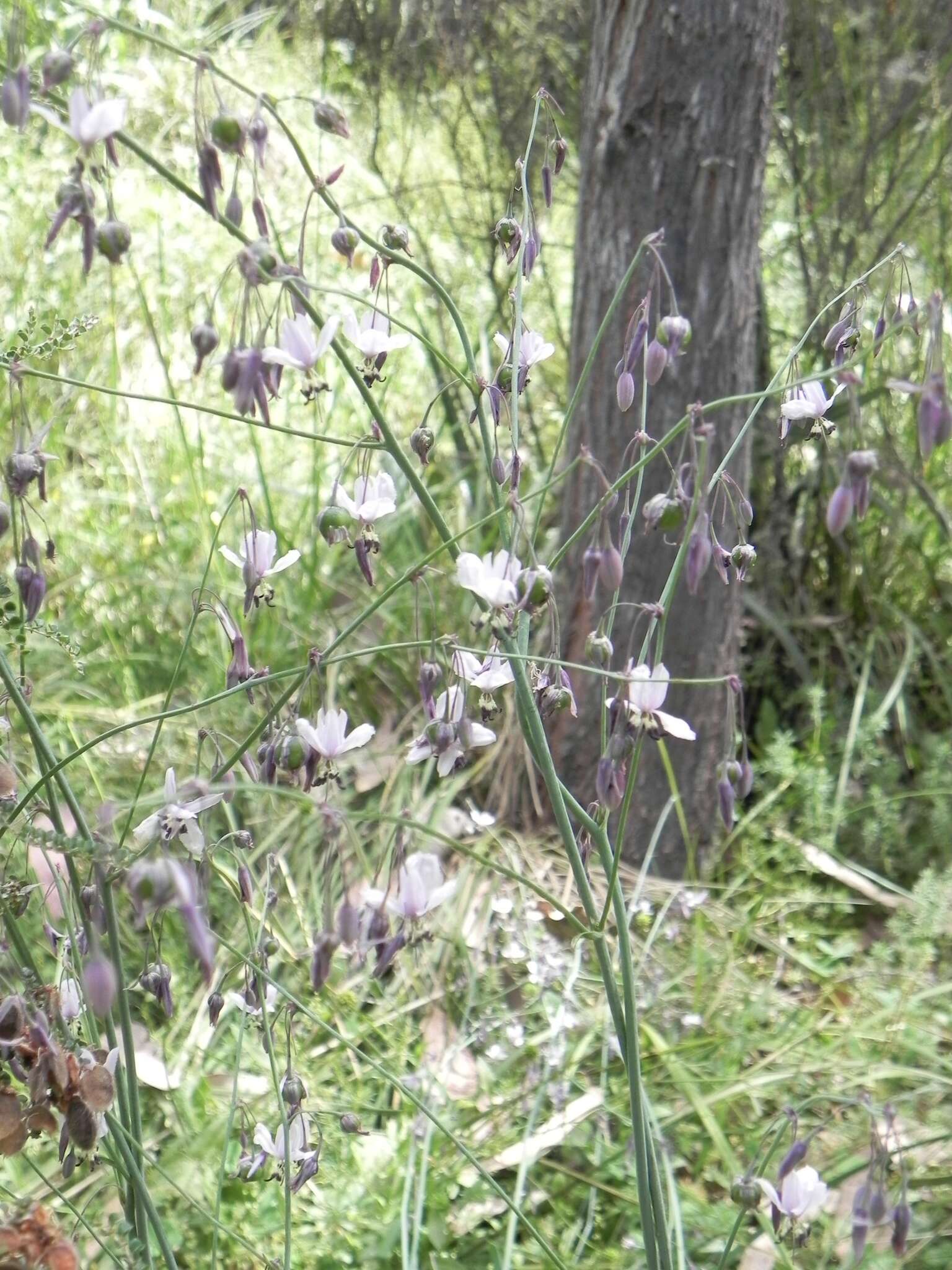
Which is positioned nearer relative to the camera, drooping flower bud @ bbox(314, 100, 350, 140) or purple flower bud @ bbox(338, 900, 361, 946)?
purple flower bud @ bbox(338, 900, 361, 946)

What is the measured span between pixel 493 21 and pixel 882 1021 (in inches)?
109

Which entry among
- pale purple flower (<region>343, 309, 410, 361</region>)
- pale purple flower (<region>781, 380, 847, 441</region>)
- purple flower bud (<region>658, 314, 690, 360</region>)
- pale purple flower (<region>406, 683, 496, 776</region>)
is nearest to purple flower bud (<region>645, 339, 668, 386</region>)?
purple flower bud (<region>658, 314, 690, 360</region>)

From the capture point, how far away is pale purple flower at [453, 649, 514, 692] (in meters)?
1.10

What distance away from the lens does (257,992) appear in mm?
1187

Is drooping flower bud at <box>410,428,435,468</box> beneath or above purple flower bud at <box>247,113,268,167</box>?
beneath

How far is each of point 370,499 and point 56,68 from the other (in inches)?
18.1

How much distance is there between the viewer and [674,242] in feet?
8.21

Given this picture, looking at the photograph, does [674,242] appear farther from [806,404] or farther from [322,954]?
[322,954]

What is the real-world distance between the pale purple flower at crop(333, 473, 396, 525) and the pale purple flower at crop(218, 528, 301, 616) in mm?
67

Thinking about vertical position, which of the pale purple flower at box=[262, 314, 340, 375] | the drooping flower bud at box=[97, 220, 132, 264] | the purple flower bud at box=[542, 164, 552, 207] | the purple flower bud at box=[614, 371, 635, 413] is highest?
the purple flower bud at box=[542, 164, 552, 207]

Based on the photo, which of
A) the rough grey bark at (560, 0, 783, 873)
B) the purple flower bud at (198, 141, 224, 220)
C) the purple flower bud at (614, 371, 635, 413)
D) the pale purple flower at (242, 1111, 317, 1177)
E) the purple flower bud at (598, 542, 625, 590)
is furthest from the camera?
the rough grey bark at (560, 0, 783, 873)

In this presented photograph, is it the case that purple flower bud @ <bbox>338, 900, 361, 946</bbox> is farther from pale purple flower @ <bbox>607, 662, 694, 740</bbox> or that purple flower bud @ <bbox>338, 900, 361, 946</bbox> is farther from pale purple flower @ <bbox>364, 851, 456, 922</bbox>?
pale purple flower @ <bbox>607, 662, 694, 740</bbox>

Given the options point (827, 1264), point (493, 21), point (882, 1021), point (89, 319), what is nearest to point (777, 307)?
point (493, 21)

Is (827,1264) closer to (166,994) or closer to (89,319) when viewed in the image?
(166,994)
